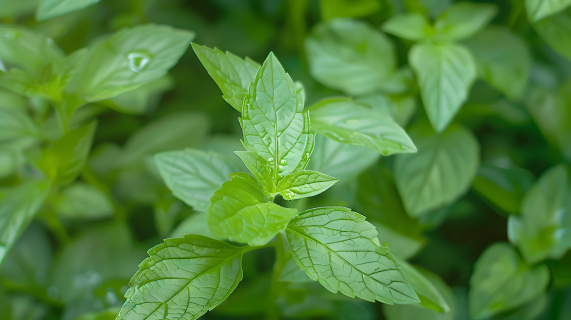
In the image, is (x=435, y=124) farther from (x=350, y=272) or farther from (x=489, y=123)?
(x=489, y=123)

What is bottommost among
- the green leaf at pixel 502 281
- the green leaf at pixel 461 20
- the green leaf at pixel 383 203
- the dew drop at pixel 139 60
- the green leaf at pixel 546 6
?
the green leaf at pixel 502 281

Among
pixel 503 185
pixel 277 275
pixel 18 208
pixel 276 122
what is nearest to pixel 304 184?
pixel 276 122

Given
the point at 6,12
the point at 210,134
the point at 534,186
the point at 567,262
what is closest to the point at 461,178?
the point at 534,186

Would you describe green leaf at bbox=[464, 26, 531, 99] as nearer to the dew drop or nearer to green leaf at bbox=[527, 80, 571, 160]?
green leaf at bbox=[527, 80, 571, 160]

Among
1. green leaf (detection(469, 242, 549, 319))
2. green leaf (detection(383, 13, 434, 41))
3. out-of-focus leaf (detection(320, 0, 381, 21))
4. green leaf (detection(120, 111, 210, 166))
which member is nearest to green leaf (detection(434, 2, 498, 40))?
green leaf (detection(383, 13, 434, 41))

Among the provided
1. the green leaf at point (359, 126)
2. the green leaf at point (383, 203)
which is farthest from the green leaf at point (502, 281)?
the green leaf at point (359, 126)

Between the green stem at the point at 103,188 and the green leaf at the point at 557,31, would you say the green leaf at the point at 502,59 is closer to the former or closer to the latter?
the green leaf at the point at 557,31

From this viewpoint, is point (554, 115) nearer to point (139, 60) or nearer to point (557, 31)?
point (557, 31)
